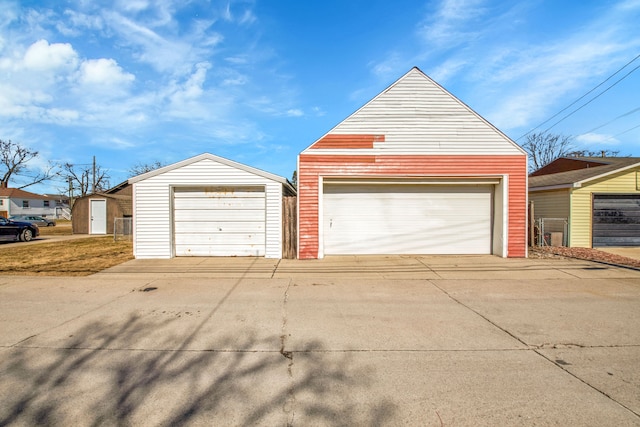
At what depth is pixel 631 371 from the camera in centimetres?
324

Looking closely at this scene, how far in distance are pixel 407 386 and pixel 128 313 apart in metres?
4.34

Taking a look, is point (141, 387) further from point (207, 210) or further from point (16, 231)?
point (16, 231)

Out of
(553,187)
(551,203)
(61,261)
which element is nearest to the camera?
(61,261)

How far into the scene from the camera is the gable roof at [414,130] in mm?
10172

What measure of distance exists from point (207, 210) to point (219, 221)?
0.52 m

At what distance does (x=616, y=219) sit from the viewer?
40.9 ft

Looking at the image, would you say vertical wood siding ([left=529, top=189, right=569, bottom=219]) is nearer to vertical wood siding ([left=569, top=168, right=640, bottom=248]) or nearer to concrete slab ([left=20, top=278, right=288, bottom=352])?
vertical wood siding ([left=569, top=168, right=640, bottom=248])

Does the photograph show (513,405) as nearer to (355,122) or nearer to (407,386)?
(407,386)

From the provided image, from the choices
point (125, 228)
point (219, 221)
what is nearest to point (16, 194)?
point (125, 228)

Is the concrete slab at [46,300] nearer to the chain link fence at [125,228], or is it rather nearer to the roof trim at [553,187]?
the chain link fence at [125,228]

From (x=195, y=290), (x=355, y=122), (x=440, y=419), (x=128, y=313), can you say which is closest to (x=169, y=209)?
(x=195, y=290)

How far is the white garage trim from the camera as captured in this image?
10.6 m

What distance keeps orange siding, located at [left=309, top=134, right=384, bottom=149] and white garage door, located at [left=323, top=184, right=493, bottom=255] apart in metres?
1.53

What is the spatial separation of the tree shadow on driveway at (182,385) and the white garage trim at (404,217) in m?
6.87
